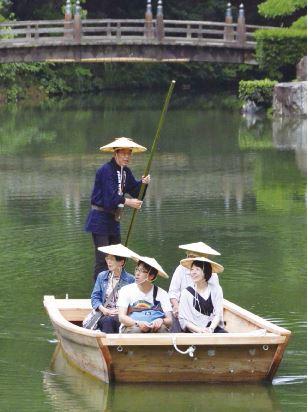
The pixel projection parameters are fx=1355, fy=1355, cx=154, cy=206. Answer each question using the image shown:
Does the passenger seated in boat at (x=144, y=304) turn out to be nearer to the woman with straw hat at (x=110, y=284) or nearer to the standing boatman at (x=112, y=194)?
the woman with straw hat at (x=110, y=284)

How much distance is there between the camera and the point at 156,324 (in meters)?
10.4

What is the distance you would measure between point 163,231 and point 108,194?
18.5 feet

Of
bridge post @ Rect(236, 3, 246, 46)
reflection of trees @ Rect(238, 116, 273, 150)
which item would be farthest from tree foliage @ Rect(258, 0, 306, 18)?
reflection of trees @ Rect(238, 116, 273, 150)

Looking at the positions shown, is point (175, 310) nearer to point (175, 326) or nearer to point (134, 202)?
point (175, 326)

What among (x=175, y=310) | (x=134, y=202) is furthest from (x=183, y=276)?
(x=134, y=202)

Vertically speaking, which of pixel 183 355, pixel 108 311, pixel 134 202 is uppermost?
pixel 134 202

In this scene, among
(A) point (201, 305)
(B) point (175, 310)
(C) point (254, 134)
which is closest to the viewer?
(A) point (201, 305)

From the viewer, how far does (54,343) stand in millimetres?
11883

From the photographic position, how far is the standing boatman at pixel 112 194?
12117 mm

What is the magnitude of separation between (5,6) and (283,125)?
2109 centimetres

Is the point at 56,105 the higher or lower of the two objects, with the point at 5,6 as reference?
lower

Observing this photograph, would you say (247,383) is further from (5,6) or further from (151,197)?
(5,6)

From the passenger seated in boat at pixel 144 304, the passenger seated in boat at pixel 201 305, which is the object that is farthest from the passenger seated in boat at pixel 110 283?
the passenger seated in boat at pixel 201 305

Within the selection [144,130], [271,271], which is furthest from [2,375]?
[144,130]
